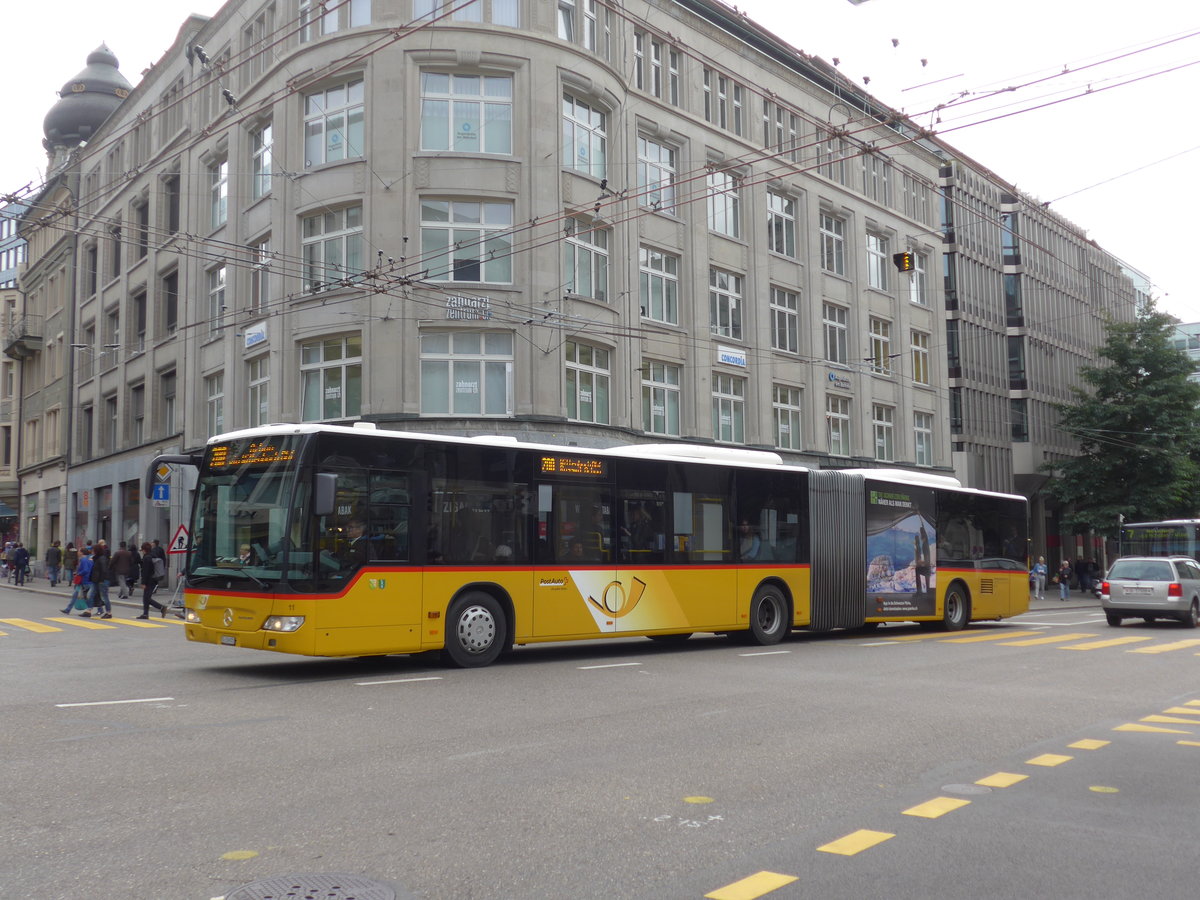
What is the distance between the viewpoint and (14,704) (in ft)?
34.6

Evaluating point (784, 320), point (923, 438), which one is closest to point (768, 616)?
point (784, 320)

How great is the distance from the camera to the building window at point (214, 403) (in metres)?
35.8

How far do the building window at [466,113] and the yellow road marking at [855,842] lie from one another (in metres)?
25.8

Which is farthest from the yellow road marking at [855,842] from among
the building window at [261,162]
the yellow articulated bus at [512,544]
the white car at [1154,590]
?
the building window at [261,162]

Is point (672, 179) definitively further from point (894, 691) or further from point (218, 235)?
point (894, 691)

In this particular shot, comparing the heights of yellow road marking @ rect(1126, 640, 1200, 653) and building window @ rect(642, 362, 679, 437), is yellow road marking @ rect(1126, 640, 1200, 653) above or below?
below

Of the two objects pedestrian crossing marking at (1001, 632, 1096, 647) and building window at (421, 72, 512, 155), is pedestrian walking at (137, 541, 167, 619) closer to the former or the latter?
building window at (421, 72, 512, 155)

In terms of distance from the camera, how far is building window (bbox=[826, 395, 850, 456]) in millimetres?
41688

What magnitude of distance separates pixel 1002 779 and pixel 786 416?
108ft

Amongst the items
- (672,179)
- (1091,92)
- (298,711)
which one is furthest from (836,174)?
(298,711)

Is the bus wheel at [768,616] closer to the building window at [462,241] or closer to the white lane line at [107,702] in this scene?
the white lane line at [107,702]

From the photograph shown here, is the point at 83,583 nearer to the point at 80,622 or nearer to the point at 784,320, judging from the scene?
the point at 80,622

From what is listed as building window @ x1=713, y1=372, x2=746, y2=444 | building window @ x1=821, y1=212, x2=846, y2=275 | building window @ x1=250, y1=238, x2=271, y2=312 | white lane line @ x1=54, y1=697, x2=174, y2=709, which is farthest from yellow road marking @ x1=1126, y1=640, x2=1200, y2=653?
building window @ x1=821, y1=212, x2=846, y2=275

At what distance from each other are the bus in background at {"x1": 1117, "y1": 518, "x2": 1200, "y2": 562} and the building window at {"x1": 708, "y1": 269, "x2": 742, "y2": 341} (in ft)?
46.1
